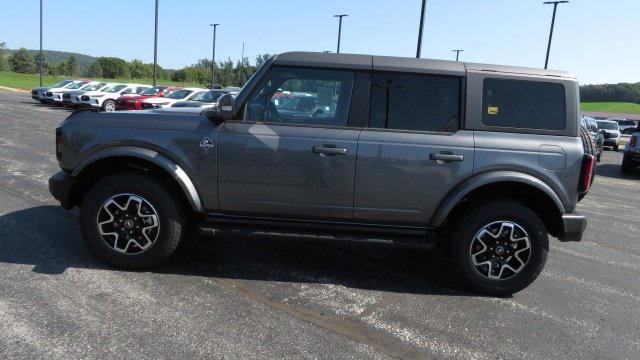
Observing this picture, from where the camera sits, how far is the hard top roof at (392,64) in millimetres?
4359

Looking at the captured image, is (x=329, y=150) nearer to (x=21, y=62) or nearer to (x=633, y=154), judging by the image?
(x=633, y=154)

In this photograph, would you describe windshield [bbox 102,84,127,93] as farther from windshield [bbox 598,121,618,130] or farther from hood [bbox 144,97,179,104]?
windshield [bbox 598,121,618,130]

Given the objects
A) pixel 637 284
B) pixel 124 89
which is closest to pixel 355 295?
pixel 637 284

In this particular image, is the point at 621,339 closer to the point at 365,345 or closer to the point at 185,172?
the point at 365,345

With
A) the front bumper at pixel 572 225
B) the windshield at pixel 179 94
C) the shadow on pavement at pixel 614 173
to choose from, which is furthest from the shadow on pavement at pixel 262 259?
the windshield at pixel 179 94

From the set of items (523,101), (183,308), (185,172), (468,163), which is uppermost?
(523,101)

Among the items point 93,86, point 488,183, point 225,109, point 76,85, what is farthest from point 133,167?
point 76,85

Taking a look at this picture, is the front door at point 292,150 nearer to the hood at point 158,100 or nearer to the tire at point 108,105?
the hood at point 158,100

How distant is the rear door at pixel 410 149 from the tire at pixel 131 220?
167cm

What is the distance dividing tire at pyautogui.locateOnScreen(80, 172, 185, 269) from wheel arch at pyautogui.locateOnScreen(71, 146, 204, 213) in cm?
10

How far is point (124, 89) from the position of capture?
29.1 m

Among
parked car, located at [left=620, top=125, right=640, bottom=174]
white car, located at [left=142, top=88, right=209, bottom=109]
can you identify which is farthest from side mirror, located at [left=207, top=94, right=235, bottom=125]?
white car, located at [left=142, top=88, right=209, bottom=109]

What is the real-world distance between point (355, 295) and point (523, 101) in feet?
7.23

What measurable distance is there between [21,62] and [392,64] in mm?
120977
